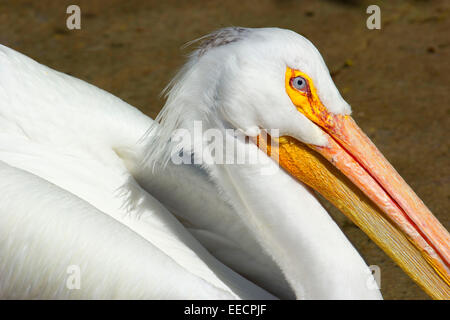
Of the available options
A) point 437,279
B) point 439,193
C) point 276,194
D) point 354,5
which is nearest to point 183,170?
point 276,194

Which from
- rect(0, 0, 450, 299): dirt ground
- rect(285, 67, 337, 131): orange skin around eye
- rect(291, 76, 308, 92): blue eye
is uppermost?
rect(0, 0, 450, 299): dirt ground

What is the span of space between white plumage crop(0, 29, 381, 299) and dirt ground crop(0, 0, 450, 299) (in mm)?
1425

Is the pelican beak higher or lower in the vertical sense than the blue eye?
lower

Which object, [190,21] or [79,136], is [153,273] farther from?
[190,21]

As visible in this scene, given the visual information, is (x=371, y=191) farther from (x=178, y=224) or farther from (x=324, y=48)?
(x=324, y=48)

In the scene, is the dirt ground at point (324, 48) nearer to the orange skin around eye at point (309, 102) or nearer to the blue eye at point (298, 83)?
the orange skin around eye at point (309, 102)

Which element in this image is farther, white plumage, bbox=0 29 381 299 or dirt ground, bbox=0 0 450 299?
dirt ground, bbox=0 0 450 299

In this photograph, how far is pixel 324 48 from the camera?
18.1 ft

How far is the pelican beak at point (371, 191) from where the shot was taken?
8.89ft

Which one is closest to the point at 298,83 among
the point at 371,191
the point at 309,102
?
the point at 309,102

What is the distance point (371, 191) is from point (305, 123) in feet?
1.17

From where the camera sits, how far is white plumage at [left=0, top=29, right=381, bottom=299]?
8.62 ft

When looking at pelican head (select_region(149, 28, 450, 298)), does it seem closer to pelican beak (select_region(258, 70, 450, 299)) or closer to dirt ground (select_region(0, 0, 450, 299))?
pelican beak (select_region(258, 70, 450, 299))

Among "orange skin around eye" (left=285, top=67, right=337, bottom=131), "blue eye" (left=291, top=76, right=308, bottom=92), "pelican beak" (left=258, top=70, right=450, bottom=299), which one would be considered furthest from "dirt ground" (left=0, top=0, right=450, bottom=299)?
"blue eye" (left=291, top=76, right=308, bottom=92)
